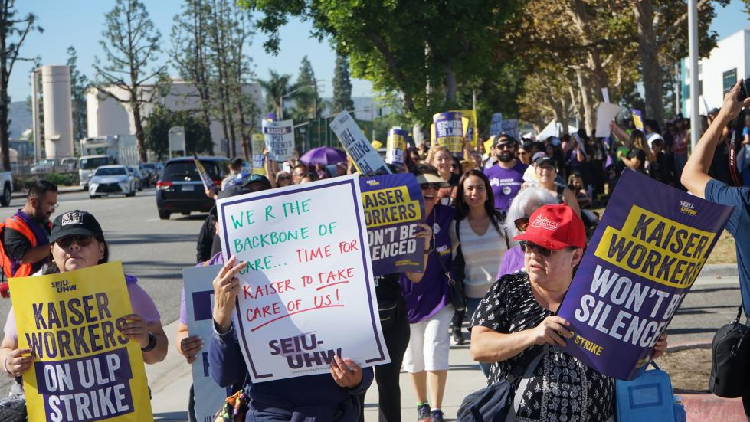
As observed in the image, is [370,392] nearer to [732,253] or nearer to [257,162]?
[732,253]

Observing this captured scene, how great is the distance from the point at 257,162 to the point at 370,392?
14656 mm

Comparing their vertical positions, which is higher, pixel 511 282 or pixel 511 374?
pixel 511 282

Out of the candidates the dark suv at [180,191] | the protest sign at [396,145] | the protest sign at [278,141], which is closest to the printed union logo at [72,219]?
the protest sign at [396,145]

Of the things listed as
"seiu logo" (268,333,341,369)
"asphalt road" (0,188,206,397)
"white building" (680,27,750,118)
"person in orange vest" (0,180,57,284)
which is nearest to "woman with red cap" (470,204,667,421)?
"seiu logo" (268,333,341,369)

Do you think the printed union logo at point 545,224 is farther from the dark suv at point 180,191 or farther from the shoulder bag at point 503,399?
the dark suv at point 180,191

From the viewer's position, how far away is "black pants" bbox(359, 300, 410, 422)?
644 cm

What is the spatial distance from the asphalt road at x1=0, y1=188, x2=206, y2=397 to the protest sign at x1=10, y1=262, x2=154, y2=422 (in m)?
4.58

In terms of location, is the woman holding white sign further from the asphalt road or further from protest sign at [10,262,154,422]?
the asphalt road

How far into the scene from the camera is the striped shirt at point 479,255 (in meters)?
8.16

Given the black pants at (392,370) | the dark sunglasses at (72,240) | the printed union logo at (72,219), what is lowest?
the black pants at (392,370)

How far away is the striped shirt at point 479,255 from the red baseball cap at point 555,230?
13.9ft

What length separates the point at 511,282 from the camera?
Answer: 4.00m

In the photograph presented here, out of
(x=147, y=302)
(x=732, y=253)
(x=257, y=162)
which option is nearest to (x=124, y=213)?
(x=257, y=162)

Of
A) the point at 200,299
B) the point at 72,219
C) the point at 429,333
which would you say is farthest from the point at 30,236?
the point at 72,219
